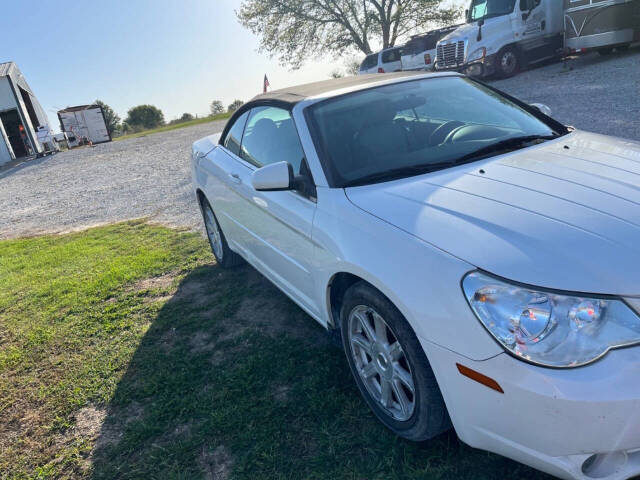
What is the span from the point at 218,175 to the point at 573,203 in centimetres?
286

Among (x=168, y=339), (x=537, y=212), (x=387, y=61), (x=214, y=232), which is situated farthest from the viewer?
(x=387, y=61)

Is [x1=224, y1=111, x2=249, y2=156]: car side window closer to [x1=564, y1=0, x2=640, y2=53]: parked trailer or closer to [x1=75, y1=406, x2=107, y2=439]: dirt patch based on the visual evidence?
[x1=75, y1=406, x2=107, y2=439]: dirt patch

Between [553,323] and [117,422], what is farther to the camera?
[117,422]

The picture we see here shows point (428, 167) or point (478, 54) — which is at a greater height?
point (478, 54)

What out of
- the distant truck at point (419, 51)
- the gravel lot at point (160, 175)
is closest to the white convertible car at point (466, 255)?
the gravel lot at point (160, 175)

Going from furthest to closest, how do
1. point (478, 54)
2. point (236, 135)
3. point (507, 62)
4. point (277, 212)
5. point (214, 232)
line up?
point (507, 62)
point (478, 54)
point (214, 232)
point (236, 135)
point (277, 212)

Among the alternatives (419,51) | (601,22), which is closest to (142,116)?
(419,51)

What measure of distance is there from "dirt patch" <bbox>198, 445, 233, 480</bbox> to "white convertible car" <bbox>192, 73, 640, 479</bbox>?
0.75m

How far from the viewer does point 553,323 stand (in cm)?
165

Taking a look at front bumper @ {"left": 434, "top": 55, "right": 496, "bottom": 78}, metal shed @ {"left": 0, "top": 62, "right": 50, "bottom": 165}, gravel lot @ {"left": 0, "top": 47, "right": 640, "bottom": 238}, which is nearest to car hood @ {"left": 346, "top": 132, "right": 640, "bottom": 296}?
gravel lot @ {"left": 0, "top": 47, "right": 640, "bottom": 238}

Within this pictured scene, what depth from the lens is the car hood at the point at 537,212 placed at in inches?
67.1

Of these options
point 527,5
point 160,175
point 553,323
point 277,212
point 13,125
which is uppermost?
point 527,5

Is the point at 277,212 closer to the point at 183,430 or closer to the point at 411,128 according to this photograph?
the point at 411,128

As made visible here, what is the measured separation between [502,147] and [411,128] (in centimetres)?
52
